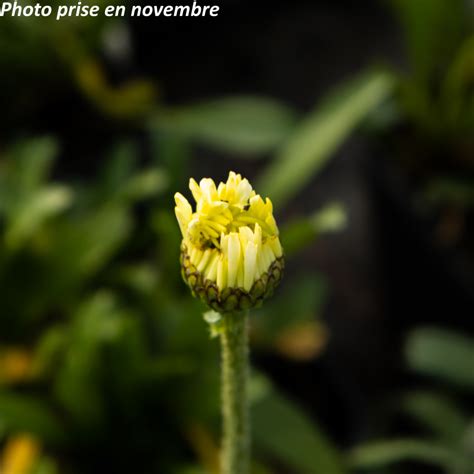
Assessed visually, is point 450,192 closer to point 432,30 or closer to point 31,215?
point 432,30

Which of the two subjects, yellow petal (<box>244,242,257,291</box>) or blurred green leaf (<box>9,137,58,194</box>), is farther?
Answer: blurred green leaf (<box>9,137,58,194</box>)

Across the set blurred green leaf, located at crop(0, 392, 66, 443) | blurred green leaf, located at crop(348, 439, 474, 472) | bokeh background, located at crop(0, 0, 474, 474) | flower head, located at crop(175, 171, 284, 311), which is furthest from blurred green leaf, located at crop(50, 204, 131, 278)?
flower head, located at crop(175, 171, 284, 311)

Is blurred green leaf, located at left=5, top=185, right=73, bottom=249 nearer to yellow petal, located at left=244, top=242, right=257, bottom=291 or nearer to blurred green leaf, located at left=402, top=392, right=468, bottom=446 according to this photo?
blurred green leaf, located at left=402, top=392, right=468, bottom=446

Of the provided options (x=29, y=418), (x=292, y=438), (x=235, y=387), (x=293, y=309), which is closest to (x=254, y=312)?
(x=293, y=309)

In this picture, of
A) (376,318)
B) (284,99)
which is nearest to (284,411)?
(376,318)

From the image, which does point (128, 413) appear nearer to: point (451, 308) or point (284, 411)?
point (284, 411)

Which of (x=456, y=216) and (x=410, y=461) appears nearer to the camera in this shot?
(x=410, y=461)

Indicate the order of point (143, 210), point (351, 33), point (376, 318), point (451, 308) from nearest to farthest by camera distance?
point (143, 210)
point (451, 308)
point (376, 318)
point (351, 33)
